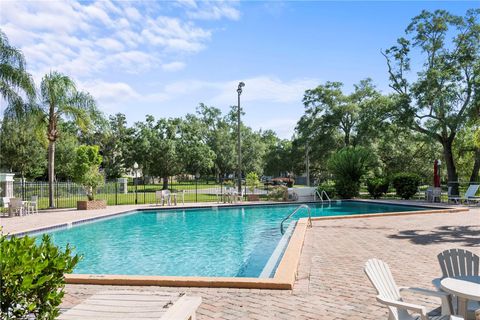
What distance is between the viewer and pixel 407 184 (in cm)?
2181

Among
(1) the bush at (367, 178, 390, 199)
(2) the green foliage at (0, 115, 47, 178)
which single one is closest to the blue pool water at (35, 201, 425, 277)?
(1) the bush at (367, 178, 390, 199)

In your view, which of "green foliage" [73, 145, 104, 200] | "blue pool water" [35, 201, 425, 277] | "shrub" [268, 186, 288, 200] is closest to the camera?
"blue pool water" [35, 201, 425, 277]

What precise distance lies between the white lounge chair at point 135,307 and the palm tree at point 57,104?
17.1m

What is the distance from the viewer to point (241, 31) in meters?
7.06

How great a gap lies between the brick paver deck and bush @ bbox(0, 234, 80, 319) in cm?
193

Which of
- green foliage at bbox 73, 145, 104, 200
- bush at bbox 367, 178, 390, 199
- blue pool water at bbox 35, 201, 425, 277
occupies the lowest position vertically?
blue pool water at bbox 35, 201, 425, 277

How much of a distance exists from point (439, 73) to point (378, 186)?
7.18m

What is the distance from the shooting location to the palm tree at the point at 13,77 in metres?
15.5

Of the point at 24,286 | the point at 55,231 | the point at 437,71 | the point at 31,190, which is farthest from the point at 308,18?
the point at 31,190

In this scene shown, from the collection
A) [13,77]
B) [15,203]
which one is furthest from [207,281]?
[13,77]

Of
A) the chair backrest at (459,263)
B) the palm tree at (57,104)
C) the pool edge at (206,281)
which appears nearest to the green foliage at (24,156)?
the palm tree at (57,104)

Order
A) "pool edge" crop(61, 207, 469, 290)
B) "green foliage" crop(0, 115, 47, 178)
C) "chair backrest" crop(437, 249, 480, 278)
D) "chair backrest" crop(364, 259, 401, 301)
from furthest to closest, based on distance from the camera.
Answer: "green foliage" crop(0, 115, 47, 178) < "pool edge" crop(61, 207, 469, 290) < "chair backrest" crop(437, 249, 480, 278) < "chair backrest" crop(364, 259, 401, 301)

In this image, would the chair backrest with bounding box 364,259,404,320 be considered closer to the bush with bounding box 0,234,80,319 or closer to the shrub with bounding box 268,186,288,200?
the bush with bounding box 0,234,80,319

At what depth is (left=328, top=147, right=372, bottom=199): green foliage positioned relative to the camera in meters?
22.8
